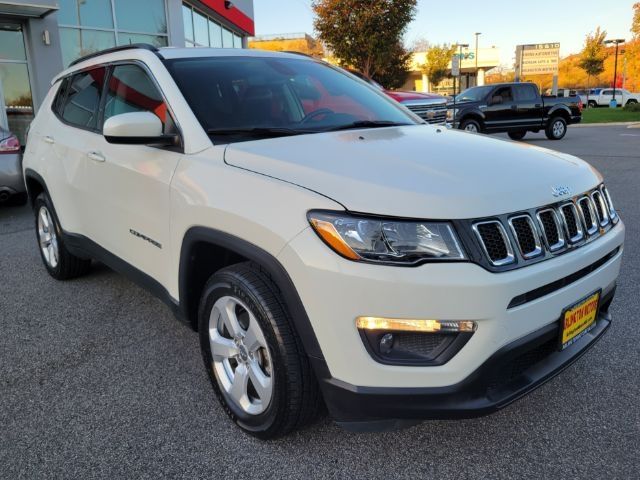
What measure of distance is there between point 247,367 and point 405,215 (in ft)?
3.43

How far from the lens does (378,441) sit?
2.48 meters

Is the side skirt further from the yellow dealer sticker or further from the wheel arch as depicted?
the yellow dealer sticker

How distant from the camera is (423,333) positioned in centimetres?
195

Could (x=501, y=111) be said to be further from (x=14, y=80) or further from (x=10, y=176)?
(x=10, y=176)

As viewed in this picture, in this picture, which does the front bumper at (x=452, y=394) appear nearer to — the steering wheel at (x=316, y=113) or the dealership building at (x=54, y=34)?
the steering wheel at (x=316, y=113)

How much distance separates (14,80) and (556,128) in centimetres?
1545

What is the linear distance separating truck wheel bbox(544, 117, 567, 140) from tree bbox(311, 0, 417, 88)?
813 cm

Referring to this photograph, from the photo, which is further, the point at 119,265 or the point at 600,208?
the point at 119,265

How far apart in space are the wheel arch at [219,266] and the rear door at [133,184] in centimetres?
23

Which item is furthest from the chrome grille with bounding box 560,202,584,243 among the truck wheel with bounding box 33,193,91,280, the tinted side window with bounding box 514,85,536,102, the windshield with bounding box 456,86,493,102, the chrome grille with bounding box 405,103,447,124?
the tinted side window with bounding box 514,85,536,102

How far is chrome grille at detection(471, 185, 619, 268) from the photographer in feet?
6.51

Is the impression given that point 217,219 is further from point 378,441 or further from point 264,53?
point 264,53

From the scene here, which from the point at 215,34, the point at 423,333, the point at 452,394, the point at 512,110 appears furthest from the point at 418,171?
the point at 215,34

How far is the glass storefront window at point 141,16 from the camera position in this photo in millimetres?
14594
